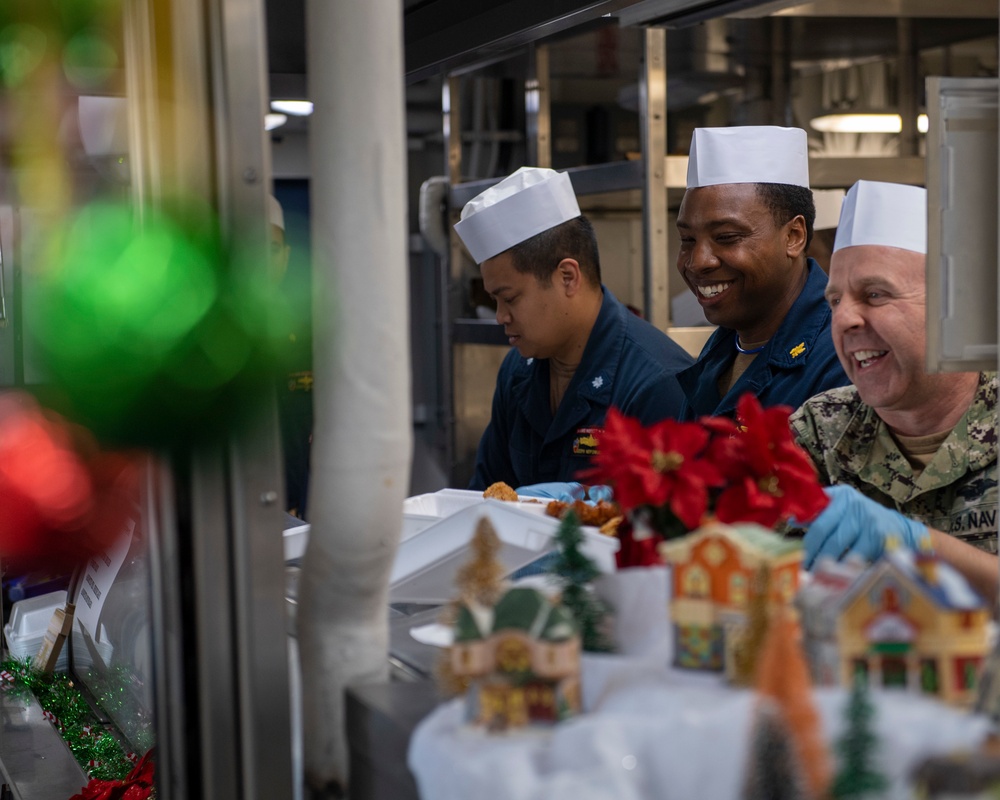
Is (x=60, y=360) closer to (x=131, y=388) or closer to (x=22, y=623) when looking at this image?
(x=131, y=388)

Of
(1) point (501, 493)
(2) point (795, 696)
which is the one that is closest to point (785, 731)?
(2) point (795, 696)

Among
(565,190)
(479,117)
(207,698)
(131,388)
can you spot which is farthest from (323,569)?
(479,117)

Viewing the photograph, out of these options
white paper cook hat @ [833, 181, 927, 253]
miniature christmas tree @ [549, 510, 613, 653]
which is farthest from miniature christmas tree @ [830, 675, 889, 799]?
white paper cook hat @ [833, 181, 927, 253]

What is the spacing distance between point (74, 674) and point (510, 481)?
3.83 feet

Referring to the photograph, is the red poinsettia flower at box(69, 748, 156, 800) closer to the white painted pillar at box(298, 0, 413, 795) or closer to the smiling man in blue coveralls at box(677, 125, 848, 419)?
the white painted pillar at box(298, 0, 413, 795)

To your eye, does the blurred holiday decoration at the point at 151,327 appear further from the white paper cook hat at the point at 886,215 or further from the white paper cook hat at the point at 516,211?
the white paper cook hat at the point at 516,211

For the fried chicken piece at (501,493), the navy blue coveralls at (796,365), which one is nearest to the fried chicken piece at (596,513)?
the fried chicken piece at (501,493)

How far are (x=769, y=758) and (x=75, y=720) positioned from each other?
5.34ft

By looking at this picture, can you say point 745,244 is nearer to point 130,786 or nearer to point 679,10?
point 679,10

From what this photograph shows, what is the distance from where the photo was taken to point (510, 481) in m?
2.87

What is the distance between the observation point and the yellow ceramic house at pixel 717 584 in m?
0.76

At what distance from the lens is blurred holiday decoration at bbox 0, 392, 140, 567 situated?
2.10ft

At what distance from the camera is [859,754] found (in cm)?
63

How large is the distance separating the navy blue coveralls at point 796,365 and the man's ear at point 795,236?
0.06m
